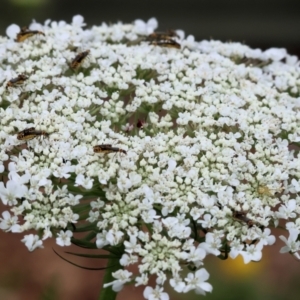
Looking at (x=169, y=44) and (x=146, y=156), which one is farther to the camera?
(x=169, y=44)

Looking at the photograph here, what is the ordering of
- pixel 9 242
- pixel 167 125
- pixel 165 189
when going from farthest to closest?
1. pixel 9 242
2. pixel 167 125
3. pixel 165 189

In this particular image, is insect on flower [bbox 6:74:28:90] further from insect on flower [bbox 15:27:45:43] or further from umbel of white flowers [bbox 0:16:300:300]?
insect on flower [bbox 15:27:45:43]

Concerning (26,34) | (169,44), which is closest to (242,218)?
(169,44)

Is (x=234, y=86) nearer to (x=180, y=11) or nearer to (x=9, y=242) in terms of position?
(x=9, y=242)

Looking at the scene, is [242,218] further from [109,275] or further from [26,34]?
[26,34]

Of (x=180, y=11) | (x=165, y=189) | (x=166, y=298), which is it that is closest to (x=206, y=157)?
(x=165, y=189)

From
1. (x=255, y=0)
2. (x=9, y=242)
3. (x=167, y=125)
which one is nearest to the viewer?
(x=167, y=125)

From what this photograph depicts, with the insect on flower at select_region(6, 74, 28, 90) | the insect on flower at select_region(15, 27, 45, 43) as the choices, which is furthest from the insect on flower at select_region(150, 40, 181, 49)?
the insect on flower at select_region(6, 74, 28, 90)
